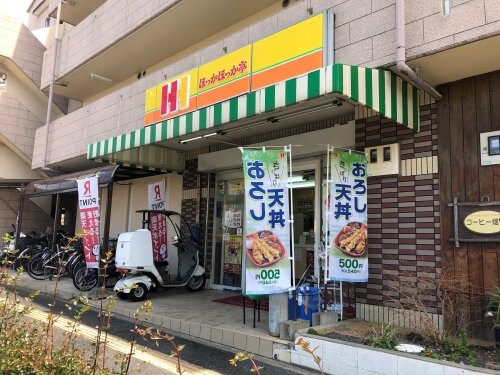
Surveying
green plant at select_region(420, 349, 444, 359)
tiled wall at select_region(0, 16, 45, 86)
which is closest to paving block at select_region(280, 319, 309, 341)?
green plant at select_region(420, 349, 444, 359)

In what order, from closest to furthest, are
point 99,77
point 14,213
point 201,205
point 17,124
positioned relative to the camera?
1. point 201,205
2. point 99,77
3. point 17,124
4. point 14,213

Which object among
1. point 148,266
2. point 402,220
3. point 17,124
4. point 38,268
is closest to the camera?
point 402,220

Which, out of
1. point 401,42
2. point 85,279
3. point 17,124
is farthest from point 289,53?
point 17,124

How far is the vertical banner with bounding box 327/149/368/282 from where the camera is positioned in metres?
6.00

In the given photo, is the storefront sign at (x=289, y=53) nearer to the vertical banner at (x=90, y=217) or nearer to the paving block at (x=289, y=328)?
the paving block at (x=289, y=328)

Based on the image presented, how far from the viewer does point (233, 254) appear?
10.1 meters

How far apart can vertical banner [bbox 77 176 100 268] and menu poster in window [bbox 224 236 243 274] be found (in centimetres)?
296

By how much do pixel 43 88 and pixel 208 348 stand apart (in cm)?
1376

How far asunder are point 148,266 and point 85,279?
2.31 metres

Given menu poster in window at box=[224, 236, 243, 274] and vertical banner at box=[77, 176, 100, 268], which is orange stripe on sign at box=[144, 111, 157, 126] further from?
menu poster in window at box=[224, 236, 243, 274]

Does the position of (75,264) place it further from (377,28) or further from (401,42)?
(401,42)

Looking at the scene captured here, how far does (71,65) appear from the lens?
14.4 m

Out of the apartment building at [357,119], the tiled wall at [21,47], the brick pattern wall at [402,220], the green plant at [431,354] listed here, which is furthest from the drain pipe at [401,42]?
the tiled wall at [21,47]

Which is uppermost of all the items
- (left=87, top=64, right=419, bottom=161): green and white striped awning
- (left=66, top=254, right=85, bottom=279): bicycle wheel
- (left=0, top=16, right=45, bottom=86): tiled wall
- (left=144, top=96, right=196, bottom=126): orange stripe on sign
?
(left=0, top=16, right=45, bottom=86): tiled wall
